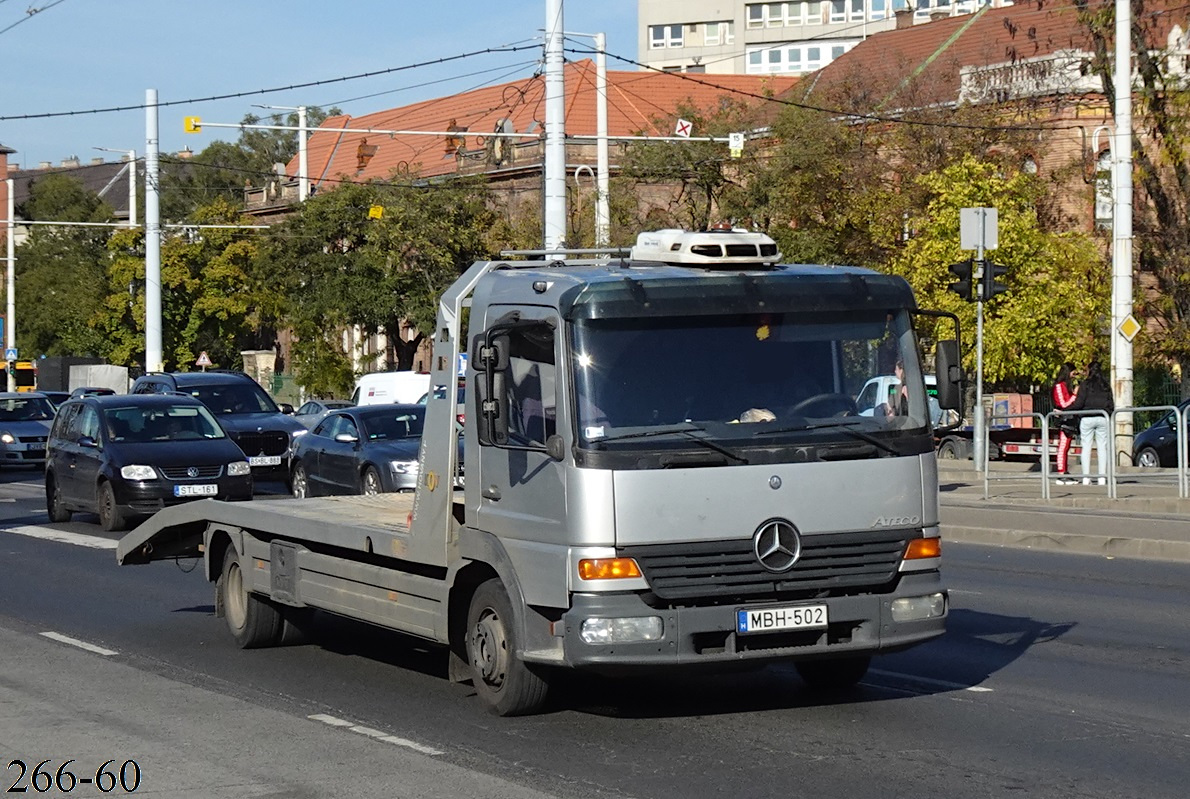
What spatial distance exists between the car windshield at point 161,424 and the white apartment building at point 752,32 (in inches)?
3153

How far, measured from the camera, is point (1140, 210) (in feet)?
159

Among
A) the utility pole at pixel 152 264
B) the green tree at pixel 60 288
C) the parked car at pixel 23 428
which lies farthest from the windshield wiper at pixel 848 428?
the green tree at pixel 60 288

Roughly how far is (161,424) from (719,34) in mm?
85994

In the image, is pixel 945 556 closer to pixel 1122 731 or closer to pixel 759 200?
pixel 1122 731

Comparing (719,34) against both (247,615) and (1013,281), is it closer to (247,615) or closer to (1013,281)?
(1013,281)

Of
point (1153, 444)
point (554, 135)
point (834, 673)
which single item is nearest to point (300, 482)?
point (554, 135)

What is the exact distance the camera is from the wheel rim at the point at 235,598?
474 inches

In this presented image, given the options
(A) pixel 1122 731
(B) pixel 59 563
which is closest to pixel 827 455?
(A) pixel 1122 731

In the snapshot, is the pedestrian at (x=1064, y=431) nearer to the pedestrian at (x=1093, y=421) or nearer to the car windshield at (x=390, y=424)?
the pedestrian at (x=1093, y=421)

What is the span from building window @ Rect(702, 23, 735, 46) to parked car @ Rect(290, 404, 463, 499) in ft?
271

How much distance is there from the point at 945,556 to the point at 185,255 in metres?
67.3

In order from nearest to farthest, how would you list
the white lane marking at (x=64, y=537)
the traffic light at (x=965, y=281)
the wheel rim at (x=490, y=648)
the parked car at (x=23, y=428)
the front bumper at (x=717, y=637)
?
the front bumper at (x=717, y=637) < the wheel rim at (x=490, y=648) < the white lane marking at (x=64, y=537) < the traffic light at (x=965, y=281) < the parked car at (x=23, y=428)

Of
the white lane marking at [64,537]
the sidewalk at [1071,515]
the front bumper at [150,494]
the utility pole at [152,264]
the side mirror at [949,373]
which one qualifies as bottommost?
the white lane marking at [64,537]

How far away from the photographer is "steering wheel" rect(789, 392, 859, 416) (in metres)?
8.76
